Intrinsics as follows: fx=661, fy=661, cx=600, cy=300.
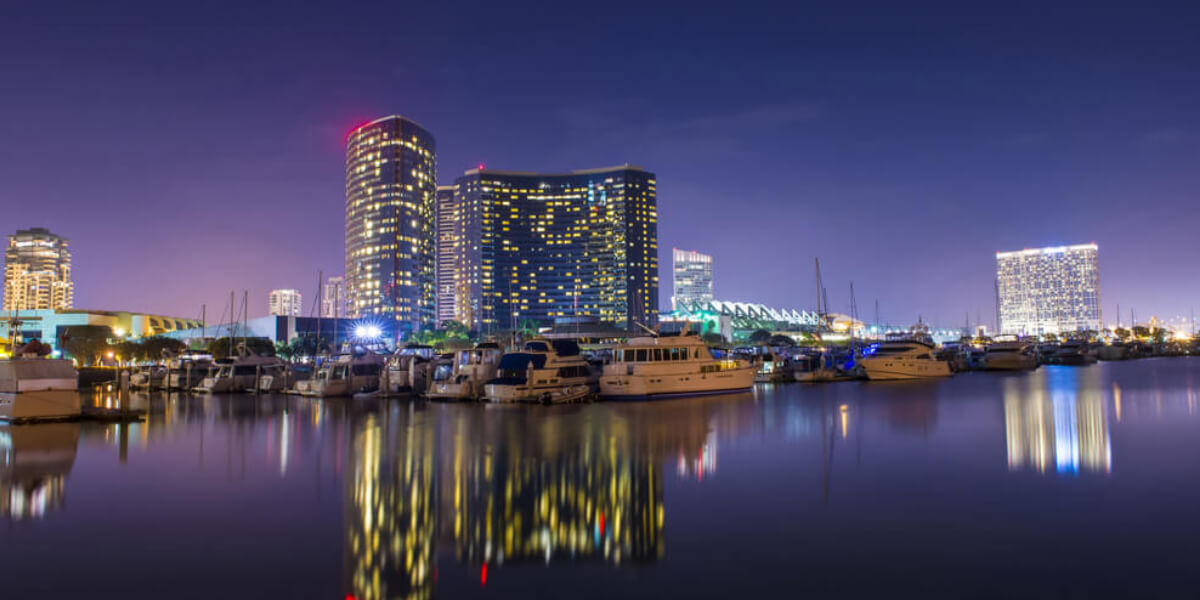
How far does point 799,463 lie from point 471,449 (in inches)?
410

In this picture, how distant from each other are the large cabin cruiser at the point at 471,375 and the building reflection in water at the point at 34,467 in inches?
758

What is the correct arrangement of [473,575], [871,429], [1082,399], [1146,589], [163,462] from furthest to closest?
[1082,399], [871,429], [163,462], [473,575], [1146,589]

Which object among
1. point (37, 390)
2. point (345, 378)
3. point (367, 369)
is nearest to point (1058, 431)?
point (37, 390)

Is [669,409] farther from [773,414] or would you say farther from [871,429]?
[871,429]

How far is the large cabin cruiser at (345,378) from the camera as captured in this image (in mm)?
47812

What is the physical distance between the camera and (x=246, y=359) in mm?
59562

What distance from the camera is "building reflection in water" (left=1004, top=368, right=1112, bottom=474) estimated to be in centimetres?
1900

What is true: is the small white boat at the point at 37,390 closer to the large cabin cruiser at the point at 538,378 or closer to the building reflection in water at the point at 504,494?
the building reflection in water at the point at 504,494

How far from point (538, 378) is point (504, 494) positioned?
2562cm

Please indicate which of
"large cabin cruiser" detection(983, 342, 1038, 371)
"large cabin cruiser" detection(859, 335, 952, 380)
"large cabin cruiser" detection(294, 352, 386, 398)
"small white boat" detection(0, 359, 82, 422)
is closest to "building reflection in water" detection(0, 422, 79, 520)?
"small white boat" detection(0, 359, 82, 422)

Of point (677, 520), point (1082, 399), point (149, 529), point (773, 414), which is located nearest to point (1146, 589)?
point (677, 520)

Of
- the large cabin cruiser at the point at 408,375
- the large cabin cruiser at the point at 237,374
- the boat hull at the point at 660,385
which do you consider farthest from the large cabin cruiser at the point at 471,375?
the large cabin cruiser at the point at 237,374

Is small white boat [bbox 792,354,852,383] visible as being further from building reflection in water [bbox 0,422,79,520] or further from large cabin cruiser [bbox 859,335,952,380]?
building reflection in water [bbox 0,422,79,520]

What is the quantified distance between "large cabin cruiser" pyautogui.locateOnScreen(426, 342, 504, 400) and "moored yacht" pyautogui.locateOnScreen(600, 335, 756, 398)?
26.3 feet
